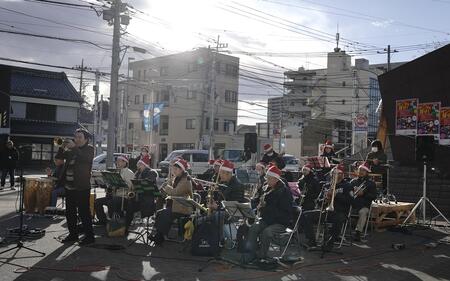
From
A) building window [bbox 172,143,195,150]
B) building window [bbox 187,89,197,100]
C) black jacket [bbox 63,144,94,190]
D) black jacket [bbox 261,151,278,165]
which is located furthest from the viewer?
building window [bbox 172,143,195,150]

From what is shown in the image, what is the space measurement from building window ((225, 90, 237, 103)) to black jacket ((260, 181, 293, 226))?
48.1 metres

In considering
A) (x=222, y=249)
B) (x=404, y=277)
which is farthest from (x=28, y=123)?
(x=404, y=277)

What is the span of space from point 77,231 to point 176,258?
2.22 metres

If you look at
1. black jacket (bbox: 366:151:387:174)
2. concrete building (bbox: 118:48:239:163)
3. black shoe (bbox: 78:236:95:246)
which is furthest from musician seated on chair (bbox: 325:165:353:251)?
concrete building (bbox: 118:48:239:163)

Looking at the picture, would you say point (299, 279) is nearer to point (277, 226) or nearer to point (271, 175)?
point (277, 226)

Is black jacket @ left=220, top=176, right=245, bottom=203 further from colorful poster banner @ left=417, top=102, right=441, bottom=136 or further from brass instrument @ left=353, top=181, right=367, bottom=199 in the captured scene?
colorful poster banner @ left=417, top=102, right=441, bottom=136

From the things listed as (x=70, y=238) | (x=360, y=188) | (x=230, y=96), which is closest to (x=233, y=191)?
(x=360, y=188)

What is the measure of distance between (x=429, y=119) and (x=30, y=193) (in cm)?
1223

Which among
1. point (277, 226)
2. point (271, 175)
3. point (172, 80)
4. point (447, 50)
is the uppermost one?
point (172, 80)

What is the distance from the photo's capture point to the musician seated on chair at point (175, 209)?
917 cm

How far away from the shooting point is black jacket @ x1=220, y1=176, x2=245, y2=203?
9477mm

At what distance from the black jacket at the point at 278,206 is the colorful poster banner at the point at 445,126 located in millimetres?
9767

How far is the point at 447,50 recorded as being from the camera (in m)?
16.0

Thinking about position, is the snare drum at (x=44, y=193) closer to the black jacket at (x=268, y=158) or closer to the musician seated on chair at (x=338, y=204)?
the black jacket at (x=268, y=158)
